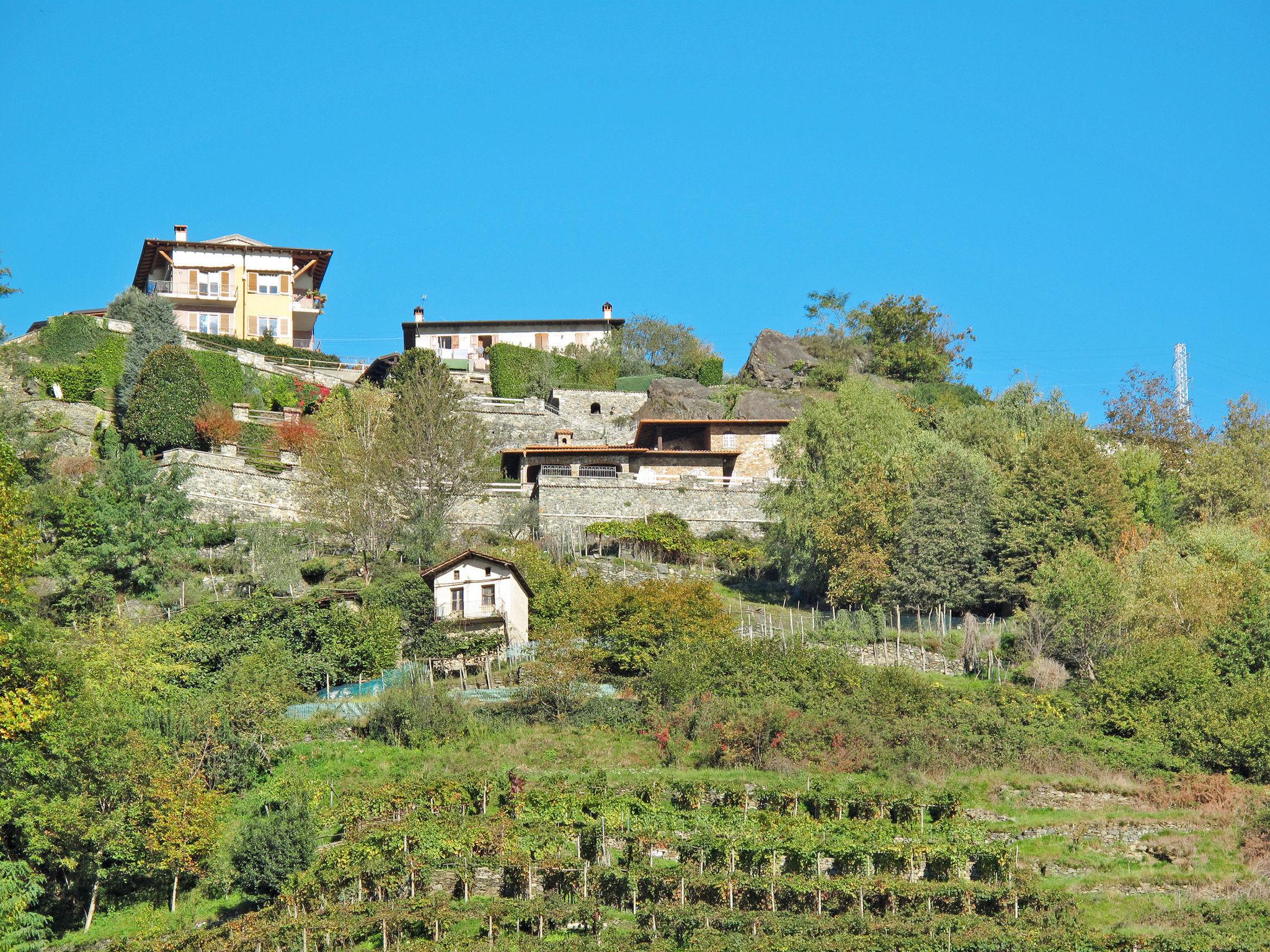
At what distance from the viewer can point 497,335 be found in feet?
251

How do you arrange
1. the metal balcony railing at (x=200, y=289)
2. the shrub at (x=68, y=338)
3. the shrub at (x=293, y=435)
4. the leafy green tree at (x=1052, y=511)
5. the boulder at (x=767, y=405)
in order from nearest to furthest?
the leafy green tree at (x=1052, y=511) → the shrub at (x=293, y=435) → the shrub at (x=68, y=338) → the boulder at (x=767, y=405) → the metal balcony railing at (x=200, y=289)

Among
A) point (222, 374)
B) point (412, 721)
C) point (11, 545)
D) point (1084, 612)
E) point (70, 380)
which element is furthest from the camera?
point (222, 374)

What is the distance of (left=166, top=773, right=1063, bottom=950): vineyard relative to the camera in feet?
83.4

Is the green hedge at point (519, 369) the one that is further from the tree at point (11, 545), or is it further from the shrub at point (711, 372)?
the tree at point (11, 545)

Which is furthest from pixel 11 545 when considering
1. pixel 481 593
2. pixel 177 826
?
pixel 481 593

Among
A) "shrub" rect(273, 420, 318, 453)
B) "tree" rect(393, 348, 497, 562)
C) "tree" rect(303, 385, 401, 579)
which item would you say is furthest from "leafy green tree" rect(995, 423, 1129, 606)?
"shrub" rect(273, 420, 318, 453)

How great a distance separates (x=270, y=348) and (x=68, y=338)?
31.5ft

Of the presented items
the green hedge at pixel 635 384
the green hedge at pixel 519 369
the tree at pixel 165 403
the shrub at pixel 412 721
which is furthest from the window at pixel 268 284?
the shrub at pixel 412 721

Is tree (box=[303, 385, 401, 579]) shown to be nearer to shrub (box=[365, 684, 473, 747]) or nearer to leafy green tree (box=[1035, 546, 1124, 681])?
shrub (box=[365, 684, 473, 747])

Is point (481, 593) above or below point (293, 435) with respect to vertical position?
below

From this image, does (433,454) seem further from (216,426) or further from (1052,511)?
(1052,511)

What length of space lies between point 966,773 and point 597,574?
53.9 ft

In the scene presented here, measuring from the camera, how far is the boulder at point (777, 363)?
69938 mm

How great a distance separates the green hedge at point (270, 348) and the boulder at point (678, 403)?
52.9ft
